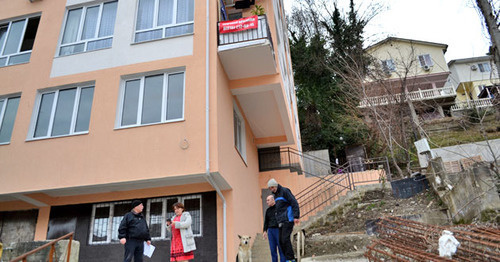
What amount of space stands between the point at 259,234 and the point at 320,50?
66.5 ft

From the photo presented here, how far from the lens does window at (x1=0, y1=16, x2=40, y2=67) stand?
427 inches

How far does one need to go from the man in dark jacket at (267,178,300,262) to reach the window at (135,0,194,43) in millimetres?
5730

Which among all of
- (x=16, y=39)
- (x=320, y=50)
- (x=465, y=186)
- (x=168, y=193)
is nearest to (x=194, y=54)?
(x=168, y=193)

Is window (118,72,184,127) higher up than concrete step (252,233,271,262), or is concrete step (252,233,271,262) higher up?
window (118,72,184,127)

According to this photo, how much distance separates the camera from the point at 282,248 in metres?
6.63

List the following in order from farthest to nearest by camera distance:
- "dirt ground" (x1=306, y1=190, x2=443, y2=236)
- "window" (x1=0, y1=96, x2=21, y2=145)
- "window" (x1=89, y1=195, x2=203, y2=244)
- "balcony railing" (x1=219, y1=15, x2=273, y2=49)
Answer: "dirt ground" (x1=306, y1=190, x2=443, y2=236) < "window" (x1=0, y1=96, x2=21, y2=145) < "balcony railing" (x1=219, y1=15, x2=273, y2=49) < "window" (x1=89, y1=195, x2=203, y2=244)

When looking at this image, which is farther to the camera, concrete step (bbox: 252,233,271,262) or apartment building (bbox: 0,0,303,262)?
concrete step (bbox: 252,233,271,262)

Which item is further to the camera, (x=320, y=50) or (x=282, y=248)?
(x=320, y=50)

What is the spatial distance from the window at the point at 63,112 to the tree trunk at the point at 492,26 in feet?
31.5

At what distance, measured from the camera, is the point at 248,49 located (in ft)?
31.0

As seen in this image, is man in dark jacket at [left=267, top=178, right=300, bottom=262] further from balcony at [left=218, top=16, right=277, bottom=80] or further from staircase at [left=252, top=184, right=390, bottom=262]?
balcony at [left=218, top=16, right=277, bottom=80]

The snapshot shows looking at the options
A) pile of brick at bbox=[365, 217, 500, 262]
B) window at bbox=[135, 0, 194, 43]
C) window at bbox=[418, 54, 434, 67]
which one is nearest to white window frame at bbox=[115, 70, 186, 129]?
window at bbox=[135, 0, 194, 43]

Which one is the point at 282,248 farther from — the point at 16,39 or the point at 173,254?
the point at 16,39

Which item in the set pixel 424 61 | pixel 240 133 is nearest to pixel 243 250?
pixel 240 133
